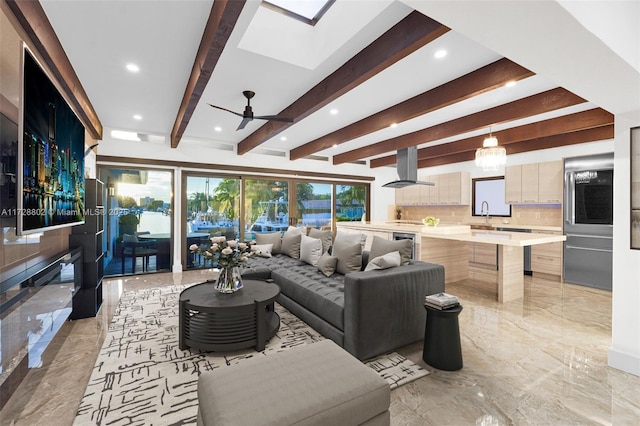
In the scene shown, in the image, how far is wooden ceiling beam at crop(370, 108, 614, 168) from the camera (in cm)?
403

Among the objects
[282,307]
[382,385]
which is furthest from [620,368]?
[282,307]

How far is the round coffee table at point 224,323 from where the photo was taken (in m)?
2.55

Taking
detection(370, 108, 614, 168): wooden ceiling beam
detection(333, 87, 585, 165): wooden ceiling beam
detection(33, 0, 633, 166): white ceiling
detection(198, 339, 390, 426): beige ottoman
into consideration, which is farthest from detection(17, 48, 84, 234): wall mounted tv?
detection(370, 108, 614, 168): wooden ceiling beam

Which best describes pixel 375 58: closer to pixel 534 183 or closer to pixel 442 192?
pixel 534 183

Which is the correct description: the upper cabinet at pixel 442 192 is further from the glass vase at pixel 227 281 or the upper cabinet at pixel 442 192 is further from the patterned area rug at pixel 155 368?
the glass vase at pixel 227 281

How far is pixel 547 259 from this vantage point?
18.4ft

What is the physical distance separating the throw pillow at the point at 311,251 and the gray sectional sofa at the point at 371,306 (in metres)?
0.87

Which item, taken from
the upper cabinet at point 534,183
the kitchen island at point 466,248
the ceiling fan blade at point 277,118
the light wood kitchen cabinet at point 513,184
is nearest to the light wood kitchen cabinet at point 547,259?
the upper cabinet at point 534,183

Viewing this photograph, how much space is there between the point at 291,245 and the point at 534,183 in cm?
504

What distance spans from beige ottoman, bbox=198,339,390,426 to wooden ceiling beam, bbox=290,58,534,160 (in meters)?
2.87

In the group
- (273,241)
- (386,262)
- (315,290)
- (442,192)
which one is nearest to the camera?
(386,262)

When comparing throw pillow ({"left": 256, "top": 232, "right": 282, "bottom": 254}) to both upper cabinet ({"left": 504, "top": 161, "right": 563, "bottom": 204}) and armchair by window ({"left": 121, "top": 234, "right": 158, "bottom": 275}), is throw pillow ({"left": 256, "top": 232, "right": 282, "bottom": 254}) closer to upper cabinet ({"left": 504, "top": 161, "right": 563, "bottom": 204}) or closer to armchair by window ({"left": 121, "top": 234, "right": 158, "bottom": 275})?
armchair by window ({"left": 121, "top": 234, "right": 158, "bottom": 275})

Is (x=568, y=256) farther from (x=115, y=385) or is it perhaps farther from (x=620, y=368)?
(x=115, y=385)

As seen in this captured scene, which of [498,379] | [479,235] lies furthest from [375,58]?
[479,235]
